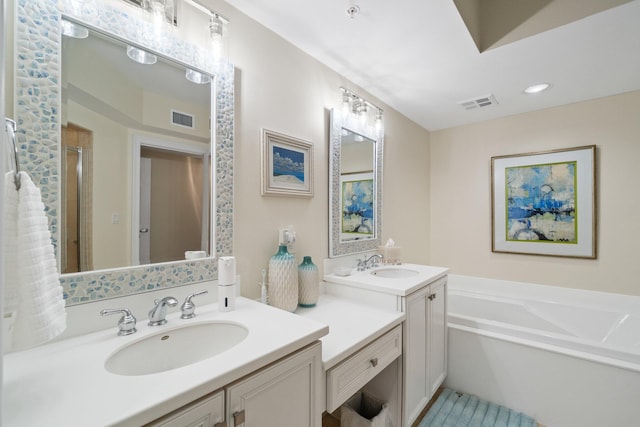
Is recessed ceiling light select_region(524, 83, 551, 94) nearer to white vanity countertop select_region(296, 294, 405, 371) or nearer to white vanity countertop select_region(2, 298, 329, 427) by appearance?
white vanity countertop select_region(296, 294, 405, 371)

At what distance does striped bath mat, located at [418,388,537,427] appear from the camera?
1.77m

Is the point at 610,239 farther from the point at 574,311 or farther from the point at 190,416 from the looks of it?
the point at 190,416

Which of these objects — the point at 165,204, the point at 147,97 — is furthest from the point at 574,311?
Result: the point at 147,97

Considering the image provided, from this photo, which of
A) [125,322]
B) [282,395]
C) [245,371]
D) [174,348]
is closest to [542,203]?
[282,395]

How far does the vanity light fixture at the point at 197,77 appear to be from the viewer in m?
1.20

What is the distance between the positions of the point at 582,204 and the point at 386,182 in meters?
1.70

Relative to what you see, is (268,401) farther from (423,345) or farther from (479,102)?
(479,102)

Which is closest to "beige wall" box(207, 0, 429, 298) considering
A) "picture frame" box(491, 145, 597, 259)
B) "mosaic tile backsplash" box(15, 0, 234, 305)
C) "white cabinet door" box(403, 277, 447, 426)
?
"mosaic tile backsplash" box(15, 0, 234, 305)

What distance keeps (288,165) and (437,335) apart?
4.89 ft

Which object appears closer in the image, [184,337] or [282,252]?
[184,337]

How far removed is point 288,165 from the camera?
1.59 metres

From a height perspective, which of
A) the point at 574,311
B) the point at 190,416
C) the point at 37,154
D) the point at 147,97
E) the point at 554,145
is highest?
the point at 554,145

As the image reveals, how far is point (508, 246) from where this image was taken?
110 inches

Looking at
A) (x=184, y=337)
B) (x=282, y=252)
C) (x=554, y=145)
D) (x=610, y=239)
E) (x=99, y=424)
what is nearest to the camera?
(x=99, y=424)
